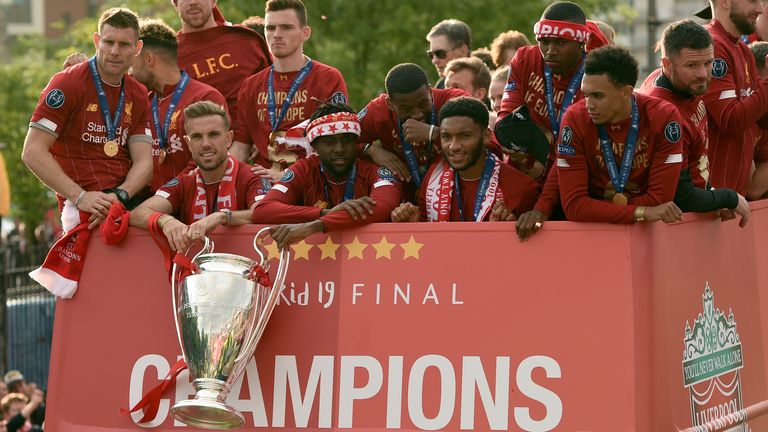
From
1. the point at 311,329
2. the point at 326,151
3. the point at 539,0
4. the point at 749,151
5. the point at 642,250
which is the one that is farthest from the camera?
the point at 539,0

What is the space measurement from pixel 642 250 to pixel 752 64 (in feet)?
7.54

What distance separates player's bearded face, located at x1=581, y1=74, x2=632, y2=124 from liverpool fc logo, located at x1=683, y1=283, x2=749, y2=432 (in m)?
0.98

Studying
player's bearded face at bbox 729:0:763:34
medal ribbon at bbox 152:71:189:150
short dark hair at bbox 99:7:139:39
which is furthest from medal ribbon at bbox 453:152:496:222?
medal ribbon at bbox 152:71:189:150

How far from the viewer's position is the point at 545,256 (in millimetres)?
6320

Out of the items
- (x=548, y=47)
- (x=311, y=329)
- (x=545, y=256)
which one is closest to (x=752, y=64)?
(x=548, y=47)

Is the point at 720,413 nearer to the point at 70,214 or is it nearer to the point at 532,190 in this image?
the point at 532,190

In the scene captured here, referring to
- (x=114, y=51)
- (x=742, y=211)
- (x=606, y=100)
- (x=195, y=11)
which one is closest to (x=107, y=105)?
(x=114, y=51)

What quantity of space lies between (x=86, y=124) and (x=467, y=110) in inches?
81.0

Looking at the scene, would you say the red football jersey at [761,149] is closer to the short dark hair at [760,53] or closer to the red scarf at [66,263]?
the short dark hair at [760,53]

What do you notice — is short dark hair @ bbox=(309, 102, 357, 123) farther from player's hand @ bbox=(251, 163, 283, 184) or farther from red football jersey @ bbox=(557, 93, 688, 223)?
red football jersey @ bbox=(557, 93, 688, 223)

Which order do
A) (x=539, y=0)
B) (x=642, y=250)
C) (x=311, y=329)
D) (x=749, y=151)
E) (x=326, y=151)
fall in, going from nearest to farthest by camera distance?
(x=642, y=250)
(x=311, y=329)
(x=326, y=151)
(x=749, y=151)
(x=539, y=0)


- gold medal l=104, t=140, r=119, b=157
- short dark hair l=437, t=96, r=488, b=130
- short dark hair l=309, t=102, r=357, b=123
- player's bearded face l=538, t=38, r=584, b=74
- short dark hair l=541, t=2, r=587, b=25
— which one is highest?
short dark hair l=541, t=2, r=587, b=25

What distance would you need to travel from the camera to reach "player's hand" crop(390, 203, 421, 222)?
676cm

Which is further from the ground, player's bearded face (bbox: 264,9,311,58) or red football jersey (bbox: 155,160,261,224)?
player's bearded face (bbox: 264,9,311,58)
